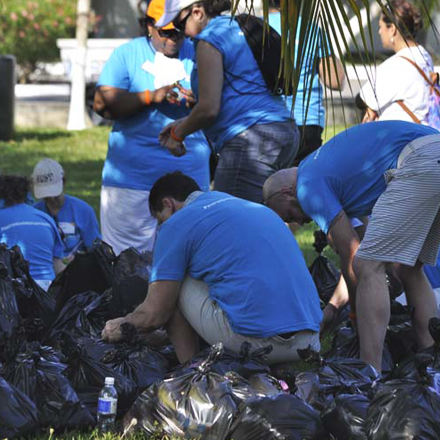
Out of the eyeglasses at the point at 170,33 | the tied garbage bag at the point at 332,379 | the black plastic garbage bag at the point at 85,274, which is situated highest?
the eyeglasses at the point at 170,33

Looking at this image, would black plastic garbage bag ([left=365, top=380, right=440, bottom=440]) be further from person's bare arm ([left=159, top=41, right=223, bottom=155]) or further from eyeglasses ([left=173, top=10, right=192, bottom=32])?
eyeglasses ([left=173, top=10, right=192, bottom=32])

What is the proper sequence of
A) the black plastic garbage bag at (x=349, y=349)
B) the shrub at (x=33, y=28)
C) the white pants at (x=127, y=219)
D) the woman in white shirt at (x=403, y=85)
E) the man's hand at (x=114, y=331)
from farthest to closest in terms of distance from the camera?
1. the shrub at (x=33, y=28)
2. the woman in white shirt at (x=403, y=85)
3. the white pants at (x=127, y=219)
4. the black plastic garbage bag at (x=349, y=349)
5. the man's hand at (x=114, y=331)

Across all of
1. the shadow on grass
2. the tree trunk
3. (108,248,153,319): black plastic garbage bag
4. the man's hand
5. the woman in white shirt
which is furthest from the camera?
the tree trunk

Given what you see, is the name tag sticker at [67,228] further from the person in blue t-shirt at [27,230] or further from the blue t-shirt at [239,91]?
the blue t-shirt at [239,91]

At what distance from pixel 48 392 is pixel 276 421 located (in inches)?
38.3

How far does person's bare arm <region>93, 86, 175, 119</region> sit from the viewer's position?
650 centimetres

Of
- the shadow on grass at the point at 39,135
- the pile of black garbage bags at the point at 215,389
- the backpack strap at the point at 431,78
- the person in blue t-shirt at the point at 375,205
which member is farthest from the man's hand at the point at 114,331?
the shadow on grass at the point at 39,135

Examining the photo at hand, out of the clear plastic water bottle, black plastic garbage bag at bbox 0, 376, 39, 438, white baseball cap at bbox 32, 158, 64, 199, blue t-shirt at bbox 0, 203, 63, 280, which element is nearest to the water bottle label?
the clear plastic water bottle

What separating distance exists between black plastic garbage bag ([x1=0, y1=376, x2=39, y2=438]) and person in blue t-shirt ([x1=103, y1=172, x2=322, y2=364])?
76 centimetres

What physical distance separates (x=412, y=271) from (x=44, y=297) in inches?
75.8

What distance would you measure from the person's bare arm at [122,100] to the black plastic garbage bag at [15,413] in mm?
2628

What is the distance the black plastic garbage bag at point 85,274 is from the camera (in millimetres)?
6145

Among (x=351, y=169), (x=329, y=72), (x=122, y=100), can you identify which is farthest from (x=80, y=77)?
(x=329, y=72)

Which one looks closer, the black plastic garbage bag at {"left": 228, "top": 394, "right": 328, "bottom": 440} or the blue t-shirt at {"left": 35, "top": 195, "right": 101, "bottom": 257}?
the black plastic garbage bag at {"left": 228, "top": 394, "right": 328, "bottom": 440}
